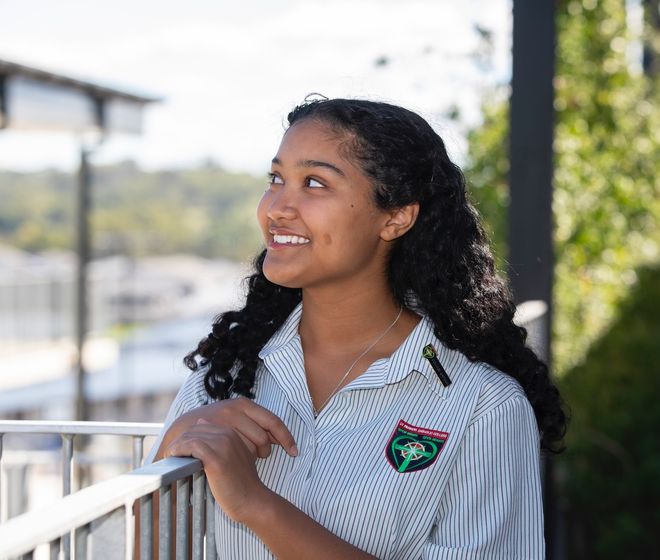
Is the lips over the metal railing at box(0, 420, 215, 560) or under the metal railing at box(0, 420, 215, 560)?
over

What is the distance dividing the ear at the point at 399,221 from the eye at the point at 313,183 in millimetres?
168

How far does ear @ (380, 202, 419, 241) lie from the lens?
2037 millimetres

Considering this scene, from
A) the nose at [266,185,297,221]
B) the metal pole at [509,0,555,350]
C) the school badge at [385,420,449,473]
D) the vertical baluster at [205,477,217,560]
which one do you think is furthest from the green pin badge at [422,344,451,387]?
the metal pole at [509,0,555,350]

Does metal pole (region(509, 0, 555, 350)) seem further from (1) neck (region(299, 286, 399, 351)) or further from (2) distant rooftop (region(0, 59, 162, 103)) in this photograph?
(2) distant rooftop (region(0, 59, 162, 103))

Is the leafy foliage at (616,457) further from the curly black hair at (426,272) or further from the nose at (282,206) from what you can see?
the nose at (282,206)

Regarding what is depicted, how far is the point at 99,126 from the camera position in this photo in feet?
19.4

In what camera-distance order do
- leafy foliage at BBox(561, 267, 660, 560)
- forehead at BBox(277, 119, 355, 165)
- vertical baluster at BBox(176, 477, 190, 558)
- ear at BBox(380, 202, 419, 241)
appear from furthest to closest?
1. leafy foliage at BBox(561, 267, 660, 560)
2. ear at BBox(380, 202, 419, 241)
3. forehead at BBox(277, 119, 355, 165)
4. vertical baluster at BBox(176, 477, 190, 558)

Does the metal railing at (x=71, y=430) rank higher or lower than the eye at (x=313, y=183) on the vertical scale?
lower

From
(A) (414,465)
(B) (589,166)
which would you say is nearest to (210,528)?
(A) (414,465)

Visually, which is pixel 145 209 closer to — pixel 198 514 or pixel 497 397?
pixel 497 397

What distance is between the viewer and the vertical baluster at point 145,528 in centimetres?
141

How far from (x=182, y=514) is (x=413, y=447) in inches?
17.1

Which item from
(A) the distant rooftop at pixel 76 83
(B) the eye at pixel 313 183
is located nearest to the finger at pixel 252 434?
(B) the eye at pixel 313 183

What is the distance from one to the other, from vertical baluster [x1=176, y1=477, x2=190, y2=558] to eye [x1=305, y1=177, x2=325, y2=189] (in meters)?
0.59
